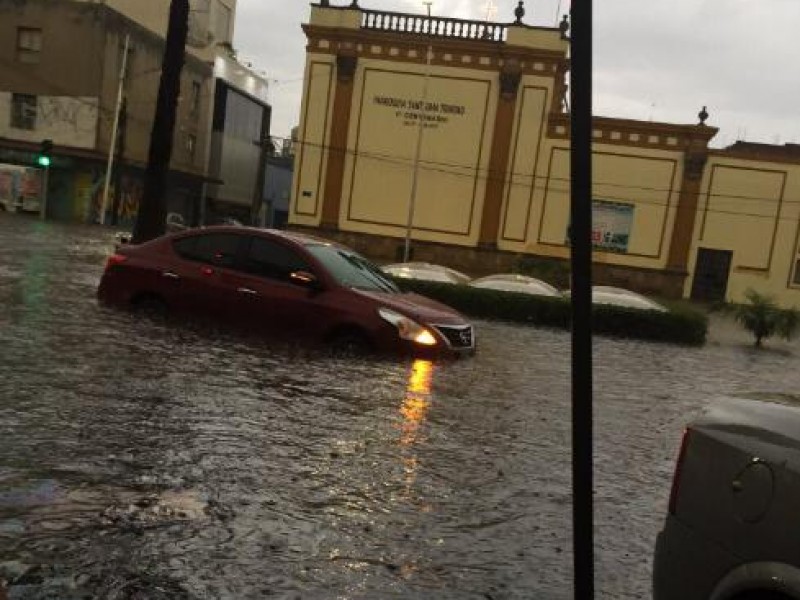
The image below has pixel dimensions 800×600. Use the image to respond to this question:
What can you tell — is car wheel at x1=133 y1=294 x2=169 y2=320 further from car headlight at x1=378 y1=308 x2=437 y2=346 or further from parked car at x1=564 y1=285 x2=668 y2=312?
parked car at x1=564 y1=285 x2=668 y2=312

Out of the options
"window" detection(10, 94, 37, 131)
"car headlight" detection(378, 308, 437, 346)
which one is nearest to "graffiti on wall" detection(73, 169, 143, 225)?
"window" detection(10, 94, 37, 131)

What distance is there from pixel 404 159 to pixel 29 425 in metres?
34.5

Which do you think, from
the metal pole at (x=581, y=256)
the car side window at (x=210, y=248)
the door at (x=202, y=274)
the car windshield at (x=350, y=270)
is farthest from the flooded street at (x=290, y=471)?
the metal pole at (x=581, y=256)

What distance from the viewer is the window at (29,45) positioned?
150 ft

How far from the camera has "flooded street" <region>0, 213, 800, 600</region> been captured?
13.8 feet

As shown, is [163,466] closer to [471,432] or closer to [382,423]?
[382,423]

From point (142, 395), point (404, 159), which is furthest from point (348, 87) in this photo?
point (142, 395)

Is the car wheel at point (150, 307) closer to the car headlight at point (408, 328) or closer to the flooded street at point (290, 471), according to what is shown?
the flooded street at point (290, 471)

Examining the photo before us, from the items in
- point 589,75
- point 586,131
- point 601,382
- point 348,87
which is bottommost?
point 601,382

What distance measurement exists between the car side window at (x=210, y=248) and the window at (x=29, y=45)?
1558 inches

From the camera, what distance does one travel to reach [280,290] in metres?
10.7

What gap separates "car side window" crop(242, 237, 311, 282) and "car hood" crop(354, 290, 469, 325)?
0.92m

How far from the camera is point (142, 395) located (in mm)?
7371

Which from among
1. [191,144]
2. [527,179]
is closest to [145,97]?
[191,144]
